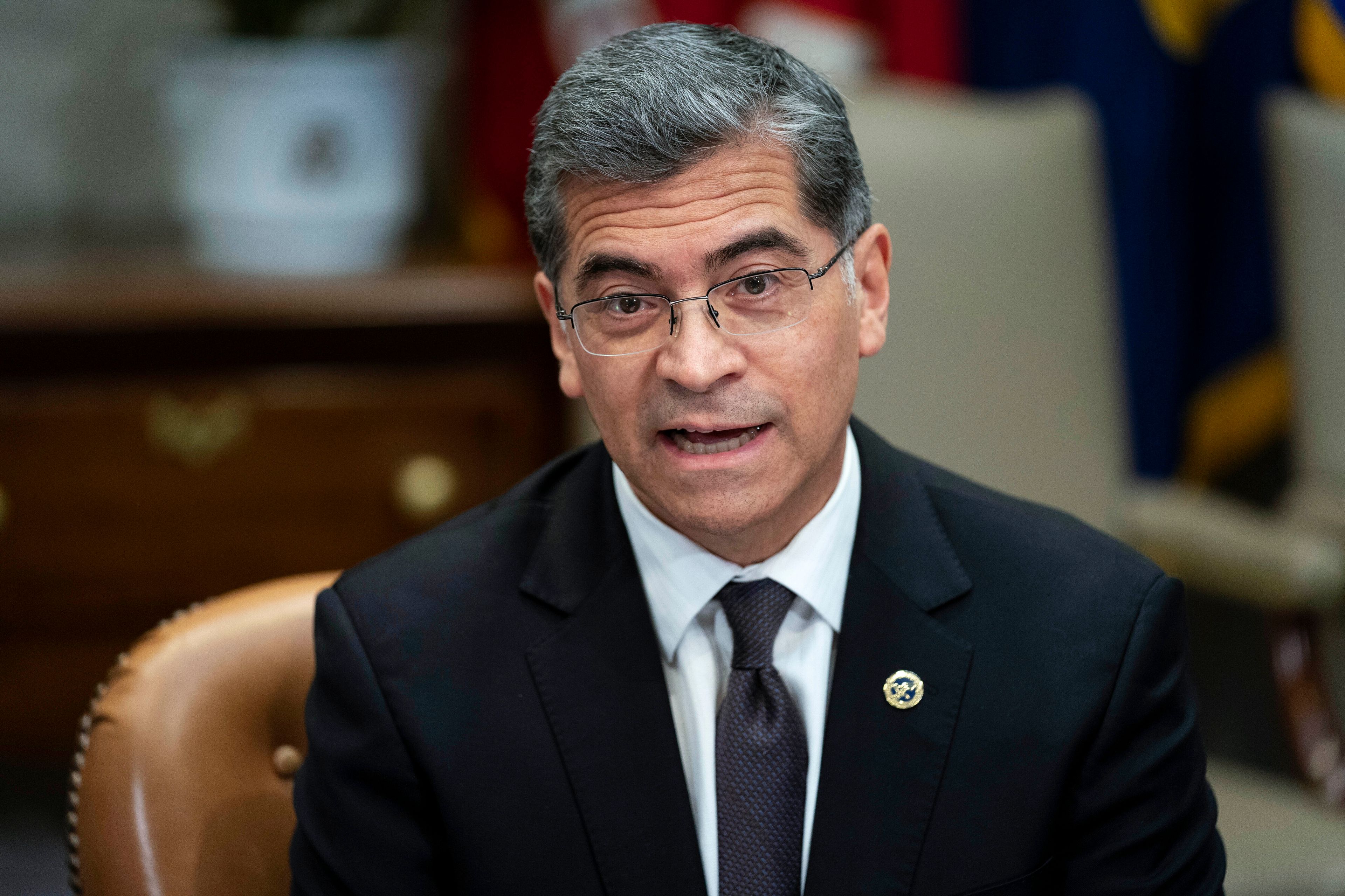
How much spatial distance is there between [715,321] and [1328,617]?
5.50 feet

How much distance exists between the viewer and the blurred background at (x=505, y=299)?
2400mm

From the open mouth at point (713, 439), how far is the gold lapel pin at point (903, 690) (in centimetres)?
28

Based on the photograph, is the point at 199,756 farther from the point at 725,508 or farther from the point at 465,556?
the point at 725,508

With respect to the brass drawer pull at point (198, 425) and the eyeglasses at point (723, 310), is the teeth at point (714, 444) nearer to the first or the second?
the eyeglasses at point (723, 310)

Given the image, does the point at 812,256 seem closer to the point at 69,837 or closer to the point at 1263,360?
the point at 69,837

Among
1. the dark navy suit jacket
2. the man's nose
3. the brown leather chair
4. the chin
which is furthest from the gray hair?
the brown leather chair

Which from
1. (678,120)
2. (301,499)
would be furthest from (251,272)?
(678,120)

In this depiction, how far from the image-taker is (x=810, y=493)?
1323 millimetres

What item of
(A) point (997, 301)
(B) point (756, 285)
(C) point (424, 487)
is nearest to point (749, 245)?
(B) point (756, 285)

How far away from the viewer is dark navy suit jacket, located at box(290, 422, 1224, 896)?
1.24m

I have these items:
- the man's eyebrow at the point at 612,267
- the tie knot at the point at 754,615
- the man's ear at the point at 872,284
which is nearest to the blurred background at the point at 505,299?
the man's ear at the point at 872,284

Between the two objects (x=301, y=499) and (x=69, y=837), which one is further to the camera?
(x=301, y=499)

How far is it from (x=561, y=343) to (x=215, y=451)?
139 cm

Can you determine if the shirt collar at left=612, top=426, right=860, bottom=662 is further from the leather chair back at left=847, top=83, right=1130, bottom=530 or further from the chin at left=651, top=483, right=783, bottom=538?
Answer: the leather chair back at left=847, top=83, right=1130, bottom=530
